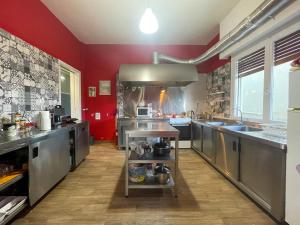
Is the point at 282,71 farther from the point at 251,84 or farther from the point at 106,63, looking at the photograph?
the point at 106,63

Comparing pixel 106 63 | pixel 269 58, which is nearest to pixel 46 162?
pixel 269 58

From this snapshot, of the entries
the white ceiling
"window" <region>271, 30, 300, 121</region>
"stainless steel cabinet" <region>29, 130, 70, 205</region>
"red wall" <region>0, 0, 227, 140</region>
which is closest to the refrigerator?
"window" <region>271, 30, 300, 121</region>

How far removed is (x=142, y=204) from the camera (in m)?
2.19

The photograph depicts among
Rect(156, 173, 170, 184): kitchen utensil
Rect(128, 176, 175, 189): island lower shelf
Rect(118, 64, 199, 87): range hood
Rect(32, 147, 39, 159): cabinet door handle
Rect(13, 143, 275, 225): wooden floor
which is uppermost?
Rect(118, 64, 199, 87): range hood

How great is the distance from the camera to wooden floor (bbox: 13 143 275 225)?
1.89 meters

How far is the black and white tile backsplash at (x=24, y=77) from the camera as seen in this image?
2.24 meters

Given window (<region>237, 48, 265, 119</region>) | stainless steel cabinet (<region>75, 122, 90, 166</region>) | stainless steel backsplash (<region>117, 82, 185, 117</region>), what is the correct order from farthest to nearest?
stainless steel backsplash (<region>117, 82, 185, 117</region>)
stainless steel cabinet (<region>75, 122, 90, 166</region>)
window (<region>237, 48, 265, 119</region>)

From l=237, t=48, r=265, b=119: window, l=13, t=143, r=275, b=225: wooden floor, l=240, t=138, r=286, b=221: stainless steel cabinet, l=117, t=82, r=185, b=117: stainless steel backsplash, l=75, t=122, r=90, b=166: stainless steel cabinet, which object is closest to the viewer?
l=240, t=138, r=286, b=221: stainless steel cabinet

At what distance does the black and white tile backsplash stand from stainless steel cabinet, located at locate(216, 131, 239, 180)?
2.83m

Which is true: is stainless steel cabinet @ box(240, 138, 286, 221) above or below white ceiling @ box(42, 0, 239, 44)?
below

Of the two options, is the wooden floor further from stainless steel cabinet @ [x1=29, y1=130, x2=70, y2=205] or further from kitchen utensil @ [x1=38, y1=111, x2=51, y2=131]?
kitchen utensil @ [x1=38, y1=111, x2=51, y2=131]

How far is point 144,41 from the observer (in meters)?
5.02

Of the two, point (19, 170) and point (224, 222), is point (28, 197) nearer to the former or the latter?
point (19, 170)

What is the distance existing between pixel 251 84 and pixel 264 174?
191 centimetres
